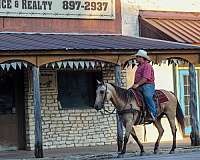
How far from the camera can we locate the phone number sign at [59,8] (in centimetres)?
1822

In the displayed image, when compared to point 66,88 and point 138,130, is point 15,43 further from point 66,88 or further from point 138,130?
point 138,130

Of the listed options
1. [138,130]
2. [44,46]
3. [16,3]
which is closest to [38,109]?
[44,46]

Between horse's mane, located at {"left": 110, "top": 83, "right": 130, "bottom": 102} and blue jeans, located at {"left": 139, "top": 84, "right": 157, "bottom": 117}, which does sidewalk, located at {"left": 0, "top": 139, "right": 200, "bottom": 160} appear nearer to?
blue jeans, located at {"left": 139, "top": 84, "right": 157, "bottom": 117}

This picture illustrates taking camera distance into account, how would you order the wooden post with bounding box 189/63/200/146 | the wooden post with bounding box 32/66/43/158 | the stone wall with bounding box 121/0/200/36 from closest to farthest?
the wooden post with bounding box 32/66/43/158 → the wooden post with bounding box 189/63/200/146 → the stone wall with bounding box 121/0/200/36

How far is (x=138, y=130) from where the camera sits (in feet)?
66.2

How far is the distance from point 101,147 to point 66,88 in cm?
222

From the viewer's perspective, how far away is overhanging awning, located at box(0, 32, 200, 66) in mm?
15383

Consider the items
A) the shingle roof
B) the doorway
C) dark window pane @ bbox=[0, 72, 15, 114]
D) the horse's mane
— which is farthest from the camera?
dark window pane @ bbox=[0, 72, 15, 114]

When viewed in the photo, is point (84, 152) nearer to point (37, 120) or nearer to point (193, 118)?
point (37, 120)

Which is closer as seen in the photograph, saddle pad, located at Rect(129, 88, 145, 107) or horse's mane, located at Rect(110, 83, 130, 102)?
horse's mane, located at Rect(110, 83, 130, 102)

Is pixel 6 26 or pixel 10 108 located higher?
pixel 6 26

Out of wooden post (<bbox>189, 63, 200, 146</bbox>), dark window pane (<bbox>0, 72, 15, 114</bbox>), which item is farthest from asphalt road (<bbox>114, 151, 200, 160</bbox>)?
dark window pane (<bbox>0, 72, 15, 114</bbox>)

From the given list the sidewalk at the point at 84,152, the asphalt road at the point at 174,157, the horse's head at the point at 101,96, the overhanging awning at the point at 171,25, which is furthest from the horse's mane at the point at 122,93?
the overhanging awning at the point at 171,25

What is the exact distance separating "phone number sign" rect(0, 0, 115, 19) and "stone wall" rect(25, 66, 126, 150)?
172 centimetres
